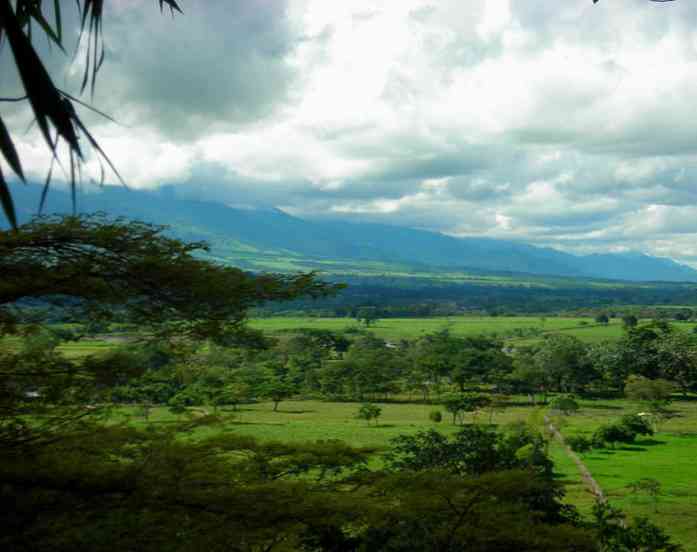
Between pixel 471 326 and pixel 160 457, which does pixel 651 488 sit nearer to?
pixel 160 457

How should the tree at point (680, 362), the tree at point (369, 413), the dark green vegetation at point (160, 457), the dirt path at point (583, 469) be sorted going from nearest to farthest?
1. the dark green vegetation at point (160, 457)
2. the dirt path at point (583, 469)
3. the tree at point (369, 413)
4. the tree at point (680, 362)

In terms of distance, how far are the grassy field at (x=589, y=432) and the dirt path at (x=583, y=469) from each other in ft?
1.01

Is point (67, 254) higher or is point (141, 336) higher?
point (67, 254)

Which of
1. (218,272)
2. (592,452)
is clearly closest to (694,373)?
(592,452)

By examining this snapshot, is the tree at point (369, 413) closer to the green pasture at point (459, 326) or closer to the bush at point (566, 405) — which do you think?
the bush at point (566, 405)

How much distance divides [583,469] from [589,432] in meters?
9.05

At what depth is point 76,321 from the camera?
9.33 metres

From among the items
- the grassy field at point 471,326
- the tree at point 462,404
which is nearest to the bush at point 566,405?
the tree at point 462,404

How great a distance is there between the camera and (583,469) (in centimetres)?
3081

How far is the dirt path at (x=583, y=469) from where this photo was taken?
25359mm

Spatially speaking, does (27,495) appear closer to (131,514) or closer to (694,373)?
(131,514)

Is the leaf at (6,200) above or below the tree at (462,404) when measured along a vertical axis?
above

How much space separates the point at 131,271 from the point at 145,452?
8.95ft

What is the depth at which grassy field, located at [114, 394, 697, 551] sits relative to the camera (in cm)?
2405
